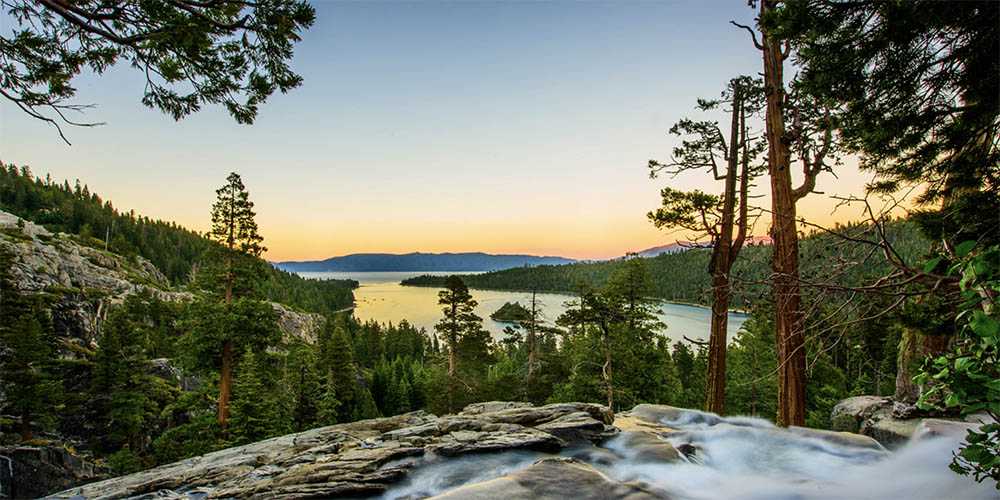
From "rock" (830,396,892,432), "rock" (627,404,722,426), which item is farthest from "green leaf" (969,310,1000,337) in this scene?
"rock" (830,396,892,432)

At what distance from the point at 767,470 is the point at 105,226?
135 meters

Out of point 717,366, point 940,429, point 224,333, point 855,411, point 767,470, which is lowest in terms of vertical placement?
point 224,333

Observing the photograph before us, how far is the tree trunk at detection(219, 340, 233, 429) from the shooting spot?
1596 centimetres

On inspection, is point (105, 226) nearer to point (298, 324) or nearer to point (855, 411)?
point (298, 324)

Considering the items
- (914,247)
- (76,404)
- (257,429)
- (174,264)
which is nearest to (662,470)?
(914,247)

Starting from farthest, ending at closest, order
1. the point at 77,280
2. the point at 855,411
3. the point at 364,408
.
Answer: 1. the point at 77,280
2. the point at 364,408
3. the point at 855,411

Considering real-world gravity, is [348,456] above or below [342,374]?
above

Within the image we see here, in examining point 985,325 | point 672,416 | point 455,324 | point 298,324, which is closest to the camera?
point 985,325

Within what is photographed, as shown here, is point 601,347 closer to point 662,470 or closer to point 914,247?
point 662,470

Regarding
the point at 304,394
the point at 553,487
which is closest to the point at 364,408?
the point at 304,394

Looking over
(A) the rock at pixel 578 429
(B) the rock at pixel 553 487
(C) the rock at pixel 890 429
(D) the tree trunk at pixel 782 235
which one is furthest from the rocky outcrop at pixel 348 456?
(C) the rock at pixel 890 429

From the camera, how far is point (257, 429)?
18438mm

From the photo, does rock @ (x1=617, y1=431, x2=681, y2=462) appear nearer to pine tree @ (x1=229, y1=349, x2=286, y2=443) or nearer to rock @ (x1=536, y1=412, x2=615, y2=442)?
rock @ (x1=536, y1=412, x2=615, y2=442)

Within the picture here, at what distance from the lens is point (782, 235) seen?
7.62m
